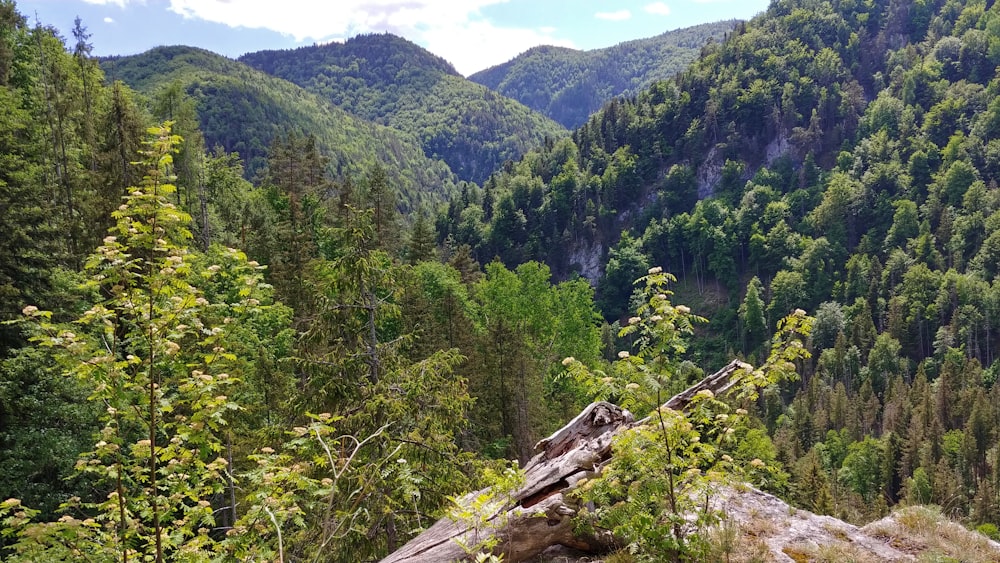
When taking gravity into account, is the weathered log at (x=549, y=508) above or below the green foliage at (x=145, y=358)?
below

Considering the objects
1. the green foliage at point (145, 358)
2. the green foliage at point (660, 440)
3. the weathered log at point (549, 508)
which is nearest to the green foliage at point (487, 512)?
the weathered log at point (549, 508)

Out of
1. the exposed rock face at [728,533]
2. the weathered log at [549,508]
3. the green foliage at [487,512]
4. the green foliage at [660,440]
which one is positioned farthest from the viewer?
the weathered log at [549,508]

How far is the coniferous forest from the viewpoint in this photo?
227 inches

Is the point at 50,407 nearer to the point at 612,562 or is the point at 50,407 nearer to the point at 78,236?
the point at 78,236

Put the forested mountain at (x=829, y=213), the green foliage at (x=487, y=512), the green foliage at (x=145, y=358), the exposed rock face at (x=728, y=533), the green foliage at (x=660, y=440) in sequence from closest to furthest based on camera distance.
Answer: the green foliage at (x=145, y=358)
the green foliage at (x=487, y=512)
the green foliage at (x=660, y=440)
the exposed rock face at (x=728, y=533)
the forested mountain at (x=829, y=213)

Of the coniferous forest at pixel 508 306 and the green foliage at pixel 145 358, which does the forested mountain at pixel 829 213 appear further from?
the green foliage at pixel 145 358

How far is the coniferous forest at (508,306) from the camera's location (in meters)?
5.75

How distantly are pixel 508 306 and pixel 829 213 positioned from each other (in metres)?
112

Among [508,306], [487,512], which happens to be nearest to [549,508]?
[487,512]

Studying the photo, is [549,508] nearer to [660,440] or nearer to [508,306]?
[660,440]

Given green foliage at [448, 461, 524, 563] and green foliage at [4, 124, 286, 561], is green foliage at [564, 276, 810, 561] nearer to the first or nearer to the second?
green foliage at [448, 461, 524, 563]

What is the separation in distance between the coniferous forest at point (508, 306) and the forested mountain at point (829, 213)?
68 centimetres

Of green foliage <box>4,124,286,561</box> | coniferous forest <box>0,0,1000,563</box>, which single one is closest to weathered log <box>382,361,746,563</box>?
coniferous forest <box>0,0,1000,563</box>

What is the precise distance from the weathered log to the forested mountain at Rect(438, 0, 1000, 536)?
78009mm
